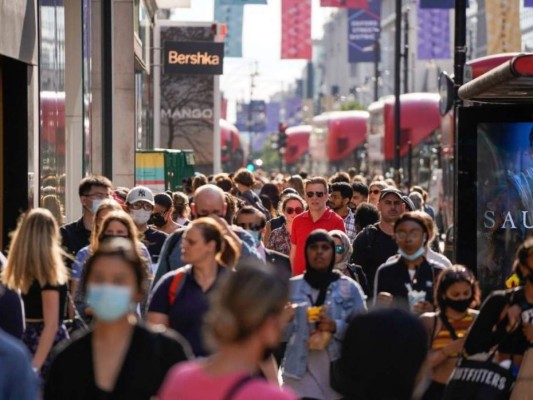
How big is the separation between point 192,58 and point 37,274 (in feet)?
114

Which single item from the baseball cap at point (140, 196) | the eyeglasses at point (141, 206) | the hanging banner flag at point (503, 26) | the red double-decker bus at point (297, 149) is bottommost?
the red double-decker bus at point (297, 149)

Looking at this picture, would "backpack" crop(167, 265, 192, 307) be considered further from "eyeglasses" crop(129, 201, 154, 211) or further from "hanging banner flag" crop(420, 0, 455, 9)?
"hanging banner flag" crop(420, 0, 455, 9)

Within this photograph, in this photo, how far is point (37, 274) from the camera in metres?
8.73

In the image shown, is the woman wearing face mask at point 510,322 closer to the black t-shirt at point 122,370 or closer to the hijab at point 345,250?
the black t-shirt at point 122,370

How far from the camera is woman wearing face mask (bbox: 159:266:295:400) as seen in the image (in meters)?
4.72

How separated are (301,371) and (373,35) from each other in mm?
79158

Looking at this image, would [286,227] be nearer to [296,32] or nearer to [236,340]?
[236,340]

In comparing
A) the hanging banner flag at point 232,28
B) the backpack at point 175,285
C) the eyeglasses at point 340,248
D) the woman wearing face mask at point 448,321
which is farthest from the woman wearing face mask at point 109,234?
the hanging banner flag at point 232,28

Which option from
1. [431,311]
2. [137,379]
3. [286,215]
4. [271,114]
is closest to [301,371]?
[431,311]

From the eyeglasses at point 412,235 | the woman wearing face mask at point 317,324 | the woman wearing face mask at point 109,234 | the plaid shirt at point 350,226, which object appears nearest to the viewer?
the woman wearing face mask at point 317,324

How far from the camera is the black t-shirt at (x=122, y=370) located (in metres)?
6.08

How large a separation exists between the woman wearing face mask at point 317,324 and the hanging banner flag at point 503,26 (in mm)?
31452

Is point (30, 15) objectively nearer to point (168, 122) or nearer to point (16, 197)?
point (16, 197)

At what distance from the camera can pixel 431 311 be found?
32.1 feet
